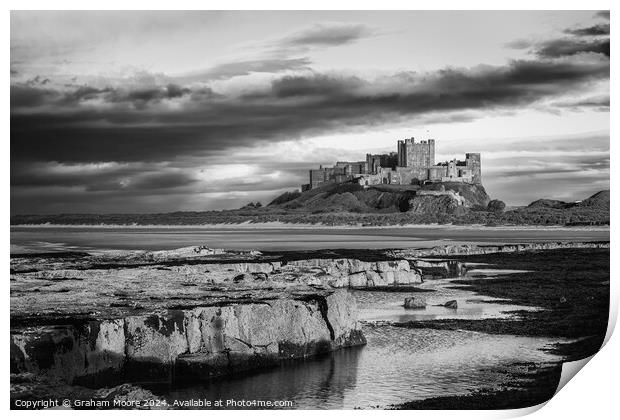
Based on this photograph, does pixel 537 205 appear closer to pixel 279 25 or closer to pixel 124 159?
pixel 279 25

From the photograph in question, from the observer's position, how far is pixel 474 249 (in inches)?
314

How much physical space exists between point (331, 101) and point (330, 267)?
5.03ft

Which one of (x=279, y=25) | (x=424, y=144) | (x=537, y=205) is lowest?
(x=537, y=205)

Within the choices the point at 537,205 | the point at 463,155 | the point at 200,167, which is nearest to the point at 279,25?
the point at 200,167

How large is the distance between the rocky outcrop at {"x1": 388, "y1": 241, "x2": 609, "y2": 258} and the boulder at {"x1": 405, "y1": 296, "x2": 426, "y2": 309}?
0.42 meters

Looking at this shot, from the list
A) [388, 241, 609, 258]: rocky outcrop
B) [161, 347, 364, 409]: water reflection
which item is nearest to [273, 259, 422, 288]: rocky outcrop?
[388, 241, 609, 258]: rocky outcrop

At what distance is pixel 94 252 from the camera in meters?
7.45

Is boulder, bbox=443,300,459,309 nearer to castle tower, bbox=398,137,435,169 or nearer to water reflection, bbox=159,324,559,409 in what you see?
water reflection, bbox=159,324,559,409

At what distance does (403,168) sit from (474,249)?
1186mm

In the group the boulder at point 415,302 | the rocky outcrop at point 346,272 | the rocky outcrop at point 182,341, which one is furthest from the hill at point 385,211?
the rocky outcrop at point 182,341

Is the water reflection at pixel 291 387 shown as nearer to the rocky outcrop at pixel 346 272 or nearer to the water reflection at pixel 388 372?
the water reflection at pixel 388 372

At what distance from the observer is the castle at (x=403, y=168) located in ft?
24.3

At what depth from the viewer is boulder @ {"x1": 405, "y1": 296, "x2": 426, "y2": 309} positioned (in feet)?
24.7

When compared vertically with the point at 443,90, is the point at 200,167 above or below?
below
